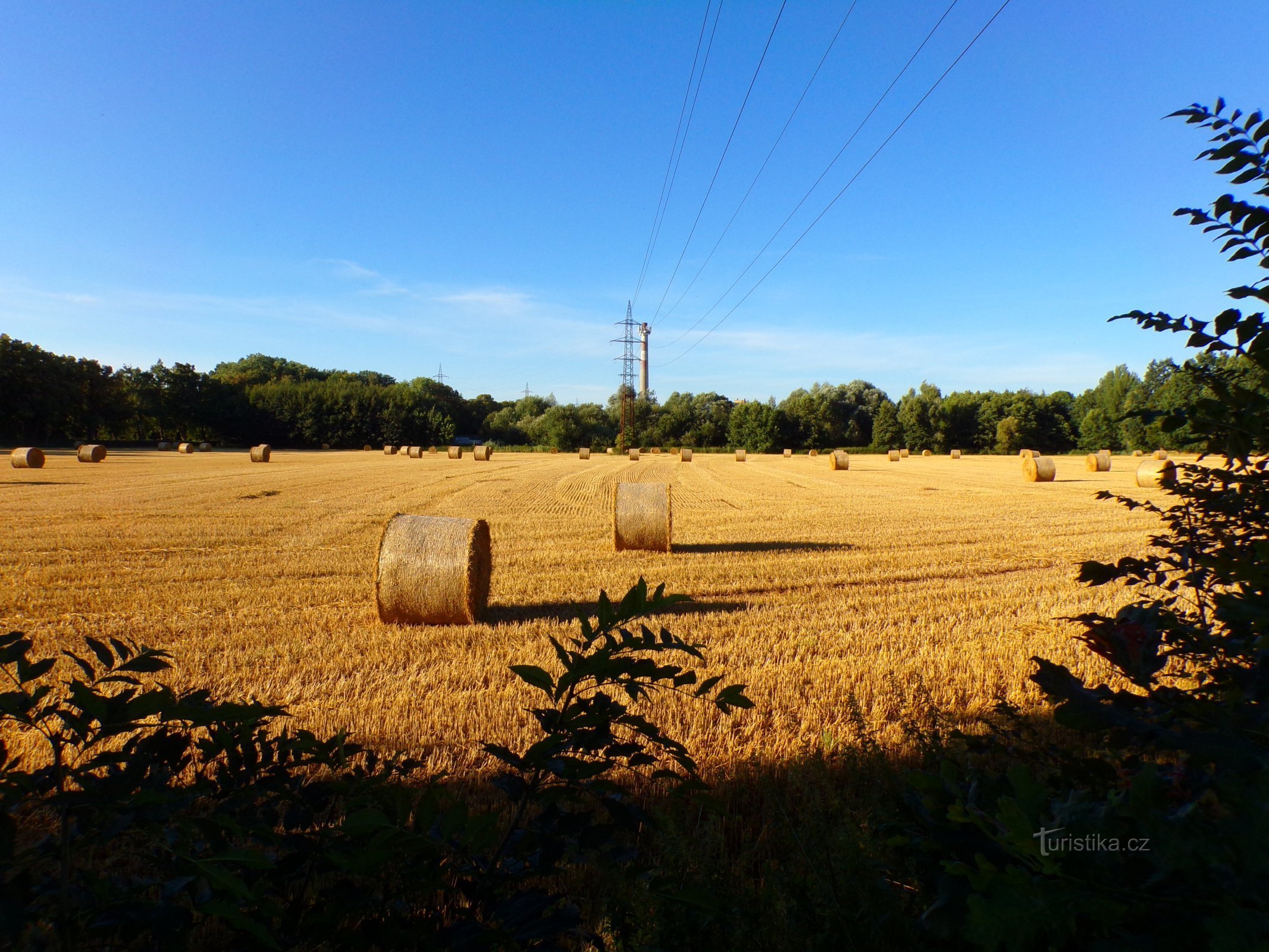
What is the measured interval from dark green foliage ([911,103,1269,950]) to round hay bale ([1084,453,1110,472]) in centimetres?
4076

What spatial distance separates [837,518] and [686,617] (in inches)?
417

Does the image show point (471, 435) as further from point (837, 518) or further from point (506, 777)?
point (506, 777)

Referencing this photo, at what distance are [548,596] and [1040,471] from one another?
28.3 m

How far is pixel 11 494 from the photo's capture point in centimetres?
2117

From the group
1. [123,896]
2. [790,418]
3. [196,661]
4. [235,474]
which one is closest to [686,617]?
[196,661]

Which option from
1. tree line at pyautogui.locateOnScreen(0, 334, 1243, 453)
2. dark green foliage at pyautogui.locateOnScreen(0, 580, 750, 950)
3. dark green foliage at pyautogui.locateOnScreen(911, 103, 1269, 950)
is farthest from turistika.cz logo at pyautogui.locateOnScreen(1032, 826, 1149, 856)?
tree line at pyautogui.locateOnScreen(0, 334, 1243, 453)

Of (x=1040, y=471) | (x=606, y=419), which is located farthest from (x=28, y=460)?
(x=606, y=419)

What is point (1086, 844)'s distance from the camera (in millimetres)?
1107

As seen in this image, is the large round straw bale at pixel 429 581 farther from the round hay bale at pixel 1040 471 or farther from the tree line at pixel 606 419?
the tree line at pixel 606 419

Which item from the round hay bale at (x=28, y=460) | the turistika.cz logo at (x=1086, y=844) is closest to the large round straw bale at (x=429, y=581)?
the turistika.cz logo at (x=1086, y=844)

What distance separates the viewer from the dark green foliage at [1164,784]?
0.97m

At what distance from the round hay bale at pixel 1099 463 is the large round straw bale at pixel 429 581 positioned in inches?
1488

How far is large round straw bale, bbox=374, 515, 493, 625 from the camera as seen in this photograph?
8.46 meters

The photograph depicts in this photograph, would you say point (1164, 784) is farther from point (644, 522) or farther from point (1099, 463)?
point (1099, 463)
